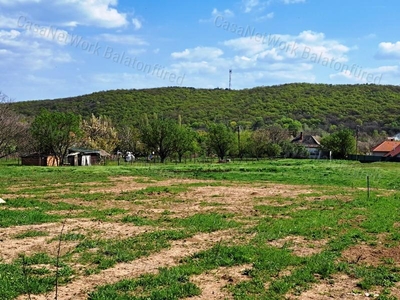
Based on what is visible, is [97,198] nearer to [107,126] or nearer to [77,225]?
[77,225]

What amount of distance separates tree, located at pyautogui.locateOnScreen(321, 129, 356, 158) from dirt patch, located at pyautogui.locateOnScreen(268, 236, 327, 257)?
6430 centimetres

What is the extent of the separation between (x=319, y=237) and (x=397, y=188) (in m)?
14.0

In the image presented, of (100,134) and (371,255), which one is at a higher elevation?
(100,134)

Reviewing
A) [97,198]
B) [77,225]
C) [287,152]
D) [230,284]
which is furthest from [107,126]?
[230,284]

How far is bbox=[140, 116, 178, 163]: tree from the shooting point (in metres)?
64.4

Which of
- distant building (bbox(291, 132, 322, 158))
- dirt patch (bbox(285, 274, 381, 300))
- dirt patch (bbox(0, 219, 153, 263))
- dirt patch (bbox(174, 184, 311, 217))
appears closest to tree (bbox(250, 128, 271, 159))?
distant building (bbox(291, 132, 322, 158))

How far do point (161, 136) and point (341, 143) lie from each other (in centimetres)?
3081

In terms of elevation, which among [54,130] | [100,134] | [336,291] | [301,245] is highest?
[100,134]

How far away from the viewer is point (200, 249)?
9.32 metres

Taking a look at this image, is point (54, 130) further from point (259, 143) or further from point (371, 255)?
point (371, 255)

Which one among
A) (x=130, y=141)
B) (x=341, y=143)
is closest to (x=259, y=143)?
(x=341, y=143)

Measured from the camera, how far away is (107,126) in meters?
80.2

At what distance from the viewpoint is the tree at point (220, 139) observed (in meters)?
68.8

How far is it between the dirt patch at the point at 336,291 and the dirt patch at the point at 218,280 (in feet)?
3.42
